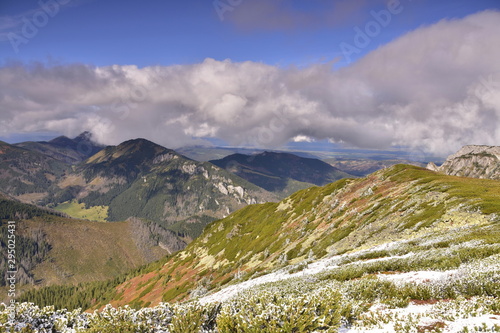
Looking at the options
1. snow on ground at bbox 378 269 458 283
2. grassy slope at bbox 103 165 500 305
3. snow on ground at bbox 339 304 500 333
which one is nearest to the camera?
snow on ground at bbox 339 304 500 333

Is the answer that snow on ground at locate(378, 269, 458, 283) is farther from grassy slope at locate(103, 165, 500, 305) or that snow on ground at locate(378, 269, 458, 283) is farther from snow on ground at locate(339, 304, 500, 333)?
grassy slope at locate(103, 165, 500, 305)

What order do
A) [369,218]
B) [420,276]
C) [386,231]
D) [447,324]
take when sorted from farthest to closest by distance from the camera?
1. [369,218]
2. [386,231]
3. [420,276]
4. [447,324]

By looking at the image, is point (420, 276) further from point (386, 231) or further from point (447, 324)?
point (386, 231)

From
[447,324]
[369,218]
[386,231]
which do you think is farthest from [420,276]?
[369,218]

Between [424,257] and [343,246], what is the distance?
2685 cm

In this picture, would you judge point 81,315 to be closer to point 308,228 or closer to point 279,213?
point 308,228

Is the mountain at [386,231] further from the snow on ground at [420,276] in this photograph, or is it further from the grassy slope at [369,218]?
the snow on ground at [420,276]

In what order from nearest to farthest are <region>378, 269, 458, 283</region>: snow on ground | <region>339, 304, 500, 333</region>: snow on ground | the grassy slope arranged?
<region>339, 304, 500, 333</region>: snow on ground < <region>378, 269, 458, 283</region>: snow on ground < the grassy slope

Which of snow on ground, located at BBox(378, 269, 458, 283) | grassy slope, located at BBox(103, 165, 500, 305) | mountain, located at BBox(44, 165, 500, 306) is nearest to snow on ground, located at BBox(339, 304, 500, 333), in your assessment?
snow on ground, located at BBox(378, 269, 458, 283)

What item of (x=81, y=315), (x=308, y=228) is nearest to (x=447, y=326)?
(x=81, y=315)

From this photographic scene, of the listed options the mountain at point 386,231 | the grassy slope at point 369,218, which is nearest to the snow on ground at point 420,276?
the mountain at point 386,231

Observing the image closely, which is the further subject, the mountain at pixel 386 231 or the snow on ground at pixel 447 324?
the mountain at pixel 386 231

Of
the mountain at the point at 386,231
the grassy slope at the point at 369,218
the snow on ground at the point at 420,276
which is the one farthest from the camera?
the grassy slope at the point at 369,218

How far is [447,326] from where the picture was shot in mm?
10031
